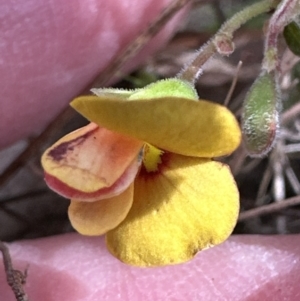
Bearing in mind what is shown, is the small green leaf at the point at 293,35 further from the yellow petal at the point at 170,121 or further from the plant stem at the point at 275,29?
the yellow petal at the point at 170,121

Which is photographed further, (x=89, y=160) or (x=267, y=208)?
(x=267, y=208)

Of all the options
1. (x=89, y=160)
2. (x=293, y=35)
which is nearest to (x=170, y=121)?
(x=89, y=160)

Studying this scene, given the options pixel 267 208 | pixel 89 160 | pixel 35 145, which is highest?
pixel 89 160

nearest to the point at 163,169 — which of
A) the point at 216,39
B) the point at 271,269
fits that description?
the point at 216,39

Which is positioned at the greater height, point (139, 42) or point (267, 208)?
point (139, 42)

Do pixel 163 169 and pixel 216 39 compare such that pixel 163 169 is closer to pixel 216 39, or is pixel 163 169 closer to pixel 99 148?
pixel 99 148

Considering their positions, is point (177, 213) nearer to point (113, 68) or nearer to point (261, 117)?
point (261, 117)
